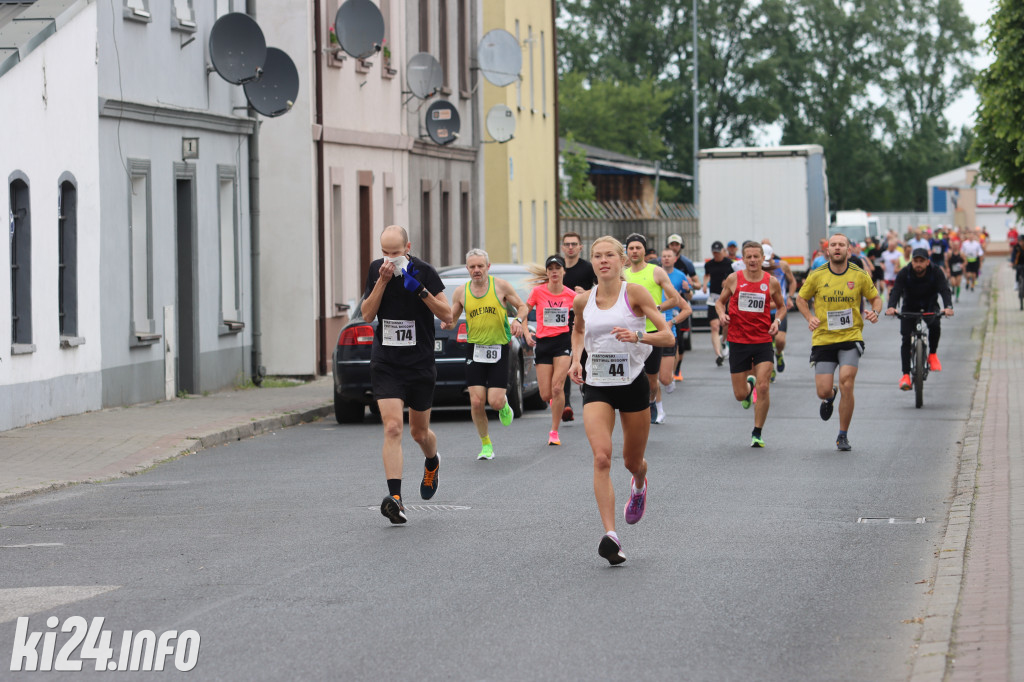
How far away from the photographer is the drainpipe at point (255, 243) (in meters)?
23.8

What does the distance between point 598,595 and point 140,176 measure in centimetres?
1333

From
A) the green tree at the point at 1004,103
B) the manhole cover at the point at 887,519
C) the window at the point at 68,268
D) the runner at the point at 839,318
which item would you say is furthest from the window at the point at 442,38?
the manhole cover at the point at 887,519

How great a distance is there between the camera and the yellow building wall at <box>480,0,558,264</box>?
3841 cm

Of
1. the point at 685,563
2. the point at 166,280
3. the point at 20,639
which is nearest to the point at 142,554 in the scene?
the point at 20,639

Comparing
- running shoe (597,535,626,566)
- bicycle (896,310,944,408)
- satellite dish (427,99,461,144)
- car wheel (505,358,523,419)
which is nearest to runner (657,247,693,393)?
car wheel (505,358,523,419)

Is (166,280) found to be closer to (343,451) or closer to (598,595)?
(343,451)

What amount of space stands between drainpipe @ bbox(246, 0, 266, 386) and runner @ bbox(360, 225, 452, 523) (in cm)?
1272

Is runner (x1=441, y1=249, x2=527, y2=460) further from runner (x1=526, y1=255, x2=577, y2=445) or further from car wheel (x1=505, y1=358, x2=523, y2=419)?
car wheel (x1=505, y1=358, x2=523, y2=419)

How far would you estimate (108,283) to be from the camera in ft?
63.4

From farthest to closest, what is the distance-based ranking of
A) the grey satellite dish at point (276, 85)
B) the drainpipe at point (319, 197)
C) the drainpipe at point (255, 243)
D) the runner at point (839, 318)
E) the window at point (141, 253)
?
the drainpipe at point (319, 197) → the drainpipe at point (255, 243) → the grey satellite dish at point (276, 85) → the window at point (141, 253) → the runner at point (839, 318)

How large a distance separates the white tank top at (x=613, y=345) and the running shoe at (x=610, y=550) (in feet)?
2.94

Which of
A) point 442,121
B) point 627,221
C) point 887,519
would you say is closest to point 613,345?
point 887,519

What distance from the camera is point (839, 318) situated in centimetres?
1541

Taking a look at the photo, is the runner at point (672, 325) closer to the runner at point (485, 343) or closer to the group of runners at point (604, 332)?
the group of runners at point (604, 332)
